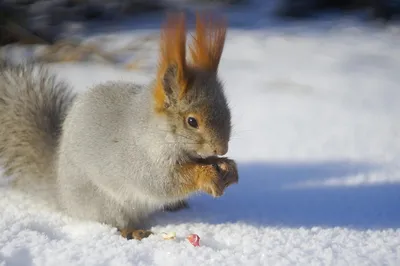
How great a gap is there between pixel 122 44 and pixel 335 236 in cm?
208

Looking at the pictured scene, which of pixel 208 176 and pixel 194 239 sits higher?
pixel 208 176

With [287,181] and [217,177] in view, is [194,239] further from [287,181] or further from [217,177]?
[287,181]

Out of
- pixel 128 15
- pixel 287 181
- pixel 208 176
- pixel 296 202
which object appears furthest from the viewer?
pixel 128 15

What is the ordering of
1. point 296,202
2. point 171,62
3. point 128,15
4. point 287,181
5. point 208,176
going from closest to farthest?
point 171,62
point 208,176
point 296,202
point 287,181
point 128,15

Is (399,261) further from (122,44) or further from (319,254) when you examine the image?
(122,44)

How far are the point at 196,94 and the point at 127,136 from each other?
0.26 m

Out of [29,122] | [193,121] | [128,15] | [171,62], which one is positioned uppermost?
[171,62]

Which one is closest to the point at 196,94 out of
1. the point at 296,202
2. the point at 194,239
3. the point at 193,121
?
the point at 193,121

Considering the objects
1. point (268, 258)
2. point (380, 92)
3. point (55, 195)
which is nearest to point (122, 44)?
point (380, 92)

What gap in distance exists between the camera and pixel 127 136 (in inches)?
71.7

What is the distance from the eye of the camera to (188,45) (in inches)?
68.3

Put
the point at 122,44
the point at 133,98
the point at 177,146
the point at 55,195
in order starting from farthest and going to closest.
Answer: the point at 122,44, the point at 55,195, the point at 133,98, the point at 177,146

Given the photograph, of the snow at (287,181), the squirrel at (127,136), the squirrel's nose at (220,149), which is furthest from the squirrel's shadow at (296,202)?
the squirrel's nose at (220,149)

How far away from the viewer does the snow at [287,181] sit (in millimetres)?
1664
